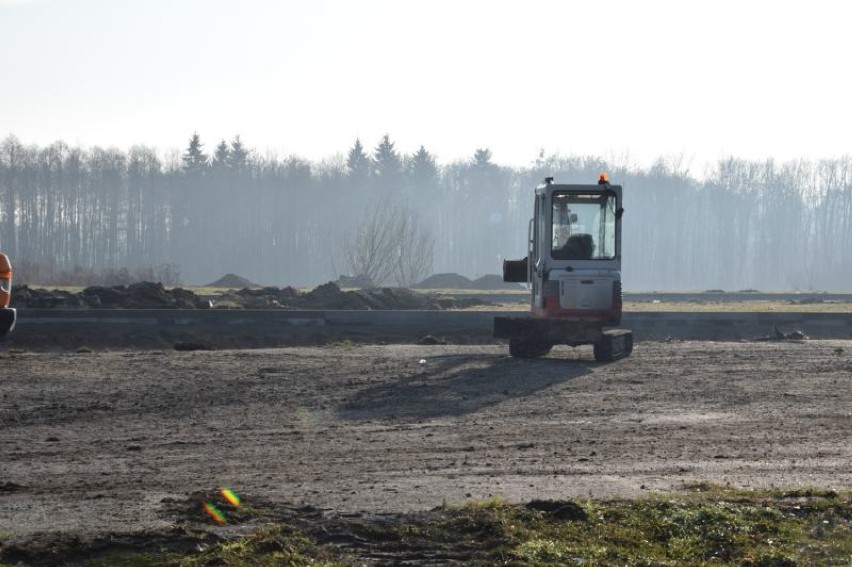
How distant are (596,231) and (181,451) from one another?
11.8 meters

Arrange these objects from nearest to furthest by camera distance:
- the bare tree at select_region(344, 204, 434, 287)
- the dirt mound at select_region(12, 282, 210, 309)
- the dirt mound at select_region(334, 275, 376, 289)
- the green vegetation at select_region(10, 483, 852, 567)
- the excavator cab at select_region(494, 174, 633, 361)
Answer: the green vegetation at select_region(10, 483, 852, 567)
the excavator cab at select_region(494, 174, 633, 361)
the dirt mound at select_region(12, 282, 210, 309)
the dirt mound at select_region(334, 275, 376, 289)
the bare tree at select_region(344, 204, 434, 287)

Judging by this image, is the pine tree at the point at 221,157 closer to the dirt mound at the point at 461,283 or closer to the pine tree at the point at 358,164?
Answer: the pine tree at the point at 358,164

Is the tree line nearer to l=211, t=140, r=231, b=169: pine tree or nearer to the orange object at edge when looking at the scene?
l=211, t=140, r=231, b=169: pine tree

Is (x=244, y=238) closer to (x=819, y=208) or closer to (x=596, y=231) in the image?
(x=819, y=208)

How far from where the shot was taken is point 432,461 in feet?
32.8

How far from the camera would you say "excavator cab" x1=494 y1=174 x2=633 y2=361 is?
2038 centimetres

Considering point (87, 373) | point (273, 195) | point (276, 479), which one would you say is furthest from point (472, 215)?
point (276, 479)

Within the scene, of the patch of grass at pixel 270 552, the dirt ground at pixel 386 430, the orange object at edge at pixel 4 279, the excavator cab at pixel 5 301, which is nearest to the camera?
the patch of grass at pixel 270 552

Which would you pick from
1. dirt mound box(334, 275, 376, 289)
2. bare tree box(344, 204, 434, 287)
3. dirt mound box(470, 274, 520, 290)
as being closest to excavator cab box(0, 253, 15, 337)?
dirt mound box(334, 275, 376, 289)

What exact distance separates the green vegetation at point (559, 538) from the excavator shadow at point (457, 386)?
572 cm

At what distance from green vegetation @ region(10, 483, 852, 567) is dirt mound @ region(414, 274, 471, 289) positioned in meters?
57.2

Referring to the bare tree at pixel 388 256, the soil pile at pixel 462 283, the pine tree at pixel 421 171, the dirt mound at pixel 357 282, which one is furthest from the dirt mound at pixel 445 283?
the pine tree at pixel 421 171

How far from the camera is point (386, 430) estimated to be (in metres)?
12.1

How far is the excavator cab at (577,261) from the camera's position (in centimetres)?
2038
